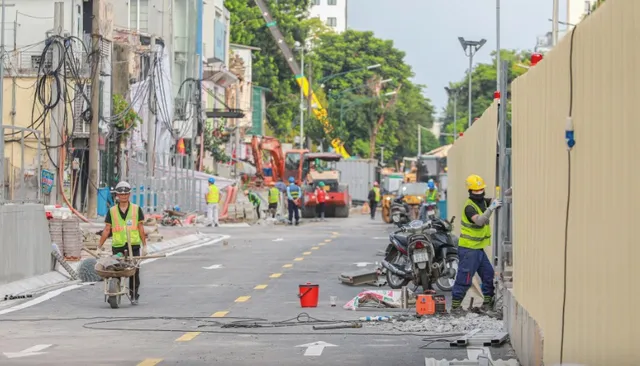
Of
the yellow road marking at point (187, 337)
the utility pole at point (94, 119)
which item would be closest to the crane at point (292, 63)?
the utility pole at point (94, 119)

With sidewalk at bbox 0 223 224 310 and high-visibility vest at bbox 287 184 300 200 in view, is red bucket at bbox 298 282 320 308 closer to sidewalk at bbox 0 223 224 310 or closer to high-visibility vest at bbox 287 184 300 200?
sidewalk at bbox 0 223 224 310

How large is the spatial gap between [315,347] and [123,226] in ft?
20.8

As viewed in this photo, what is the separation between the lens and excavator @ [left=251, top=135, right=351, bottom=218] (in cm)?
6675

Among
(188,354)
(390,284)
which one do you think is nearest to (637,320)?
(188,354)

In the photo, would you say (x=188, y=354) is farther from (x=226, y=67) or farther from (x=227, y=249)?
(x=226, y=67)

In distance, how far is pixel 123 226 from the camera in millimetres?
19844

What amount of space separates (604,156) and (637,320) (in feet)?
3.95

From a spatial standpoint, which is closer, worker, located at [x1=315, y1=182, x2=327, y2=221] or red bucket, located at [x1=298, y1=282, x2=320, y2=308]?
red bucket, located at [x1=298, y1=282, x2=320, y2=308]

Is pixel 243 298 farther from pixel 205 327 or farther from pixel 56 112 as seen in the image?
pixel 56 112

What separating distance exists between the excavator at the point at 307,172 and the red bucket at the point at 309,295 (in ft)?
151

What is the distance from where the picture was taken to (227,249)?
115 feet

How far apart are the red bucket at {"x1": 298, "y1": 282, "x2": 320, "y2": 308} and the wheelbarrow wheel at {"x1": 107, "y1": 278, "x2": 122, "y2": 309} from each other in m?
2.48

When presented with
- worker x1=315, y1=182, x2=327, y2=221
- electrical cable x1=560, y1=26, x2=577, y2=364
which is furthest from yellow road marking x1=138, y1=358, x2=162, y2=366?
worker x1=315, y1=182, x2=327, y2=221

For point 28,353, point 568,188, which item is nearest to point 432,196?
point 28,353
